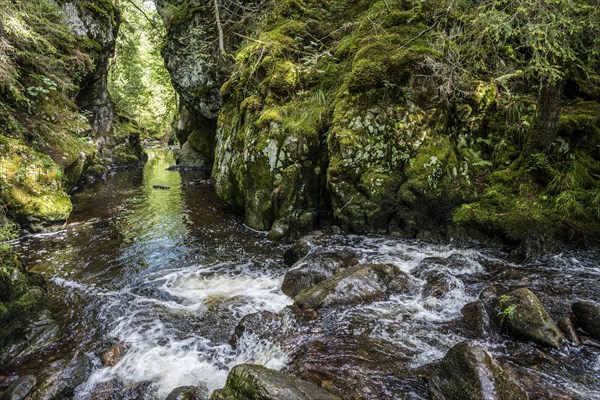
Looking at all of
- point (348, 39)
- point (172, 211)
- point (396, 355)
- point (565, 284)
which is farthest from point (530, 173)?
point (172, 211)

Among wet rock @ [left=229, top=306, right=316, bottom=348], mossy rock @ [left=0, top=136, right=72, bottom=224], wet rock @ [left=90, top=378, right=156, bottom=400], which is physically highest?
mossy rock @ [left=0, top=136, right=72, bottom=224]

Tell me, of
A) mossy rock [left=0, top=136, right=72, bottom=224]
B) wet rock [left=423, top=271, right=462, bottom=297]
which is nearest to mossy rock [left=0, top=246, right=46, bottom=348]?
mossy rock [left=0, top=136, right=72, bottom=224]

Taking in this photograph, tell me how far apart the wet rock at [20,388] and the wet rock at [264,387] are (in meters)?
2.41

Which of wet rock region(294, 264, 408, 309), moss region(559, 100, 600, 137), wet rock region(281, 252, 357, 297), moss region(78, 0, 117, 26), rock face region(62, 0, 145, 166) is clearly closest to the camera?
wet rock region(294, 264, 408, 309)

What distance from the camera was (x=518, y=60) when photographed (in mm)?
8336

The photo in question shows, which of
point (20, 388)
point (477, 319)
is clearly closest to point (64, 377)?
point (20, 388)

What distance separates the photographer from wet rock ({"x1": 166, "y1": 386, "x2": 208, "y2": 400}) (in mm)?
3715

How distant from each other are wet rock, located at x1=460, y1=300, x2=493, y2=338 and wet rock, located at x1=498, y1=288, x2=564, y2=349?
0.74 feet

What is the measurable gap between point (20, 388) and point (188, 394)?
2071mm

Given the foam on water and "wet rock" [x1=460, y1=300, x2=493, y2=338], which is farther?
"wet rock" [x1=460, y1=300, x2=493, y2=338]

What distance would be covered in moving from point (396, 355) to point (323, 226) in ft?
16.8

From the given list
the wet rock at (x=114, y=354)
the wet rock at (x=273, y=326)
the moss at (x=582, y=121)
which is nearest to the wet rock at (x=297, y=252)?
the wet rock at (x=273, y=326)

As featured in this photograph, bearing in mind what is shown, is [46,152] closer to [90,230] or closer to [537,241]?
[90,230]

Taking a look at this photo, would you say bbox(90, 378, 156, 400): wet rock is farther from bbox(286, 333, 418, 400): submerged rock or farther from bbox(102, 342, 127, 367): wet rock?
bbox(286, 333, 418, 400): submerged rock
